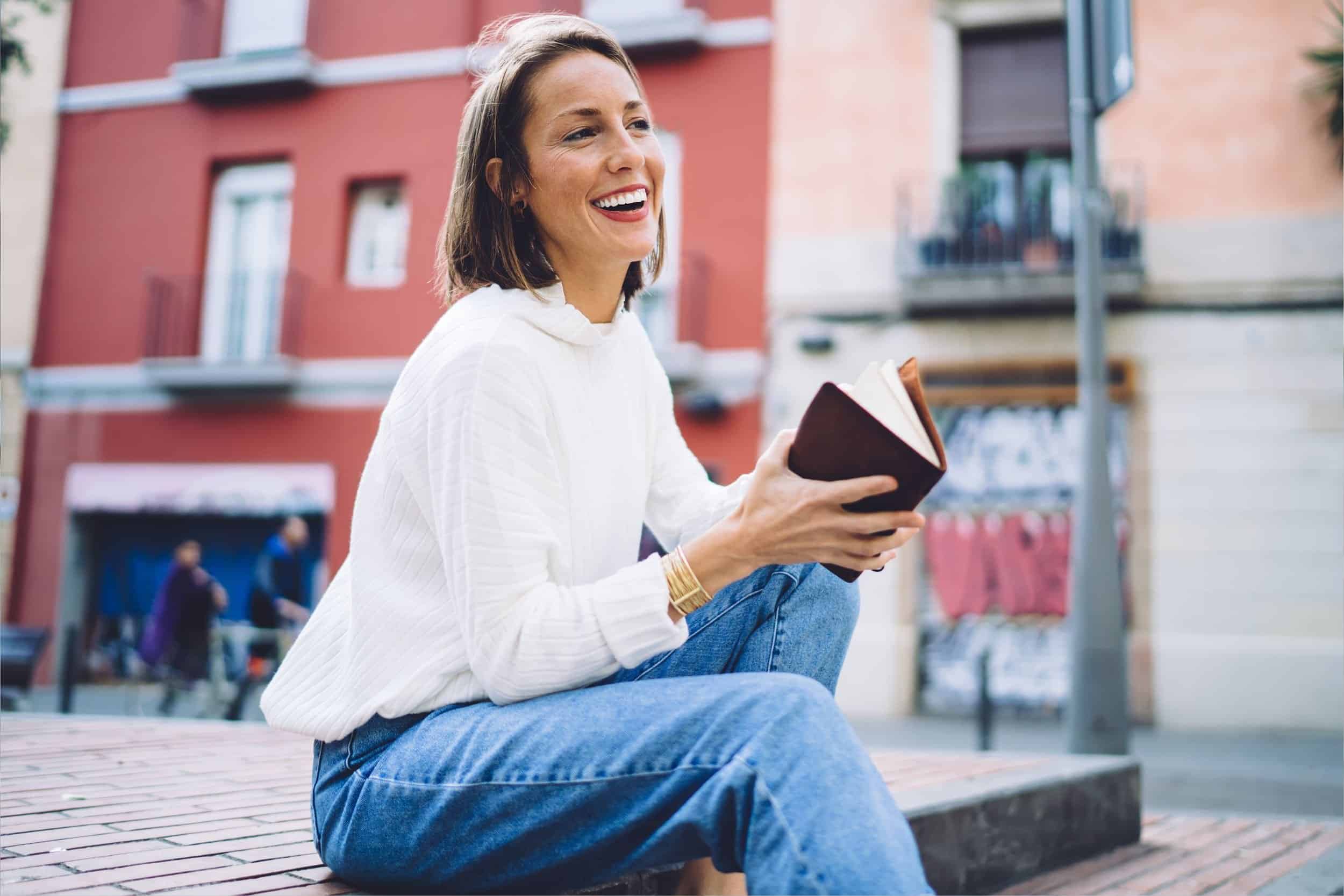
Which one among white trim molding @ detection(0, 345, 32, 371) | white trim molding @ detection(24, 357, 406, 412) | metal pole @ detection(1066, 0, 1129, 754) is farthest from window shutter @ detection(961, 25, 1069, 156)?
white trim molding @ detection(0, 345, 32, 371)

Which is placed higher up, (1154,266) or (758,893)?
(1154,266)

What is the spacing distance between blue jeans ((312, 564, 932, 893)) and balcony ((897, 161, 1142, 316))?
8.86 metres

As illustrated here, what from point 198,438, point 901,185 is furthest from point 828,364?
point 198,438

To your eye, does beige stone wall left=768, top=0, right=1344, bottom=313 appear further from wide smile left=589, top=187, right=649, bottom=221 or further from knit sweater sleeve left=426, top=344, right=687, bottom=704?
knit sweater sleeve left=426, top=344, right=687, bottom=704

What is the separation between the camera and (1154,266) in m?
9.85

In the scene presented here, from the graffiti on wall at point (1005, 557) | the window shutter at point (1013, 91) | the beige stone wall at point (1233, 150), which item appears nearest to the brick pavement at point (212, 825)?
the graffiti on wall at point (1005, 557)

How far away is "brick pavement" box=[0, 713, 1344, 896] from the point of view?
166 centimetres

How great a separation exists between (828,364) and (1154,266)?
3.02 m

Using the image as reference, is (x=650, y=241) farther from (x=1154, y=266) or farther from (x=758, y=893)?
(x=1154, y=266)

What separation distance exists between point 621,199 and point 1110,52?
3.67 meters

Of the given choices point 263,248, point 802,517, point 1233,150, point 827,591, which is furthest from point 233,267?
point 802,517

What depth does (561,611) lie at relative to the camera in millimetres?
1383

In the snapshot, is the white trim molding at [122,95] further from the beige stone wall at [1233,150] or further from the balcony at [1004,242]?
the beige stone wall at [1233,150]

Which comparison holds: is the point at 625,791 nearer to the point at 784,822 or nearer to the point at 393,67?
the point at 784,822
